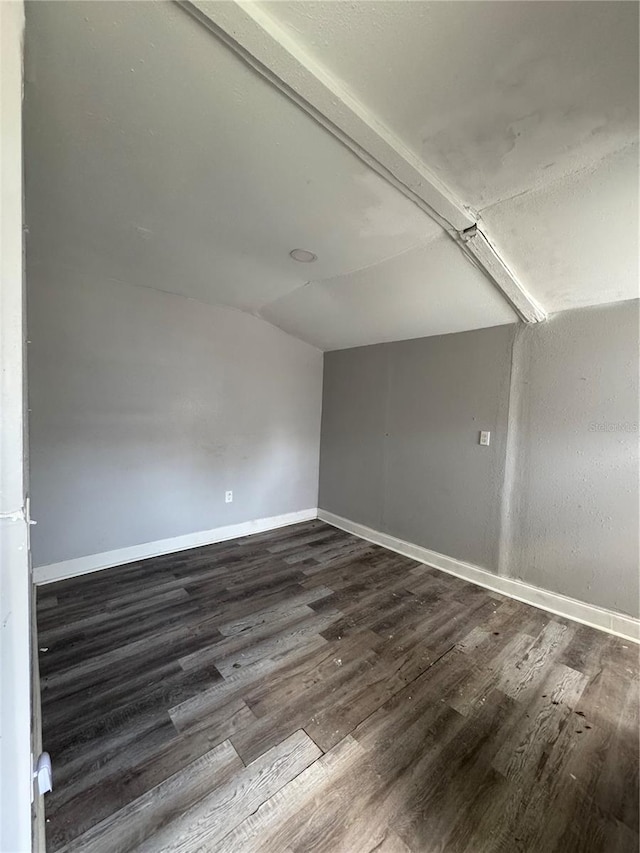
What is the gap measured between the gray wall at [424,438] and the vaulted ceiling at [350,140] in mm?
659

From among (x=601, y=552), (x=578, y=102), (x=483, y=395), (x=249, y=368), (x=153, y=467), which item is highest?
(x=578, y=102)

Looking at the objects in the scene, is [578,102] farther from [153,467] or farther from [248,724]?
[153,467]

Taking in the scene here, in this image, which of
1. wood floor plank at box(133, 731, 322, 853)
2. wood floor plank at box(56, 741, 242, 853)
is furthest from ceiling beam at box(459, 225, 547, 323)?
wood floor plank at box(56, 741, 242, 853)

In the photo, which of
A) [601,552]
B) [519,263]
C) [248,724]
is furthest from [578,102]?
[248,724]

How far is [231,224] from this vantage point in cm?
180

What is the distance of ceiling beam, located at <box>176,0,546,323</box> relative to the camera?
0.92 meters

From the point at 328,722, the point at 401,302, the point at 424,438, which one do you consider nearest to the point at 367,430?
the point at 424,438

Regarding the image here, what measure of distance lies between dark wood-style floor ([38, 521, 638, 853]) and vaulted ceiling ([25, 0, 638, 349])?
7.31ft

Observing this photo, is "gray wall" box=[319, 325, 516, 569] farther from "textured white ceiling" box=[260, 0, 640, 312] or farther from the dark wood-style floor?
"textured white ceiling" box=[260, 0, 640, 312]

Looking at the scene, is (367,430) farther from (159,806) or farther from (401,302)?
(159,806)

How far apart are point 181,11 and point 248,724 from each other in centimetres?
249

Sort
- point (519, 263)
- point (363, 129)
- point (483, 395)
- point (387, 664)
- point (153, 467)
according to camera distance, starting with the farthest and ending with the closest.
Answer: point (153, 467) → point (483, 395) → point (519, 263) → point (387, 664) → point (363, 129)

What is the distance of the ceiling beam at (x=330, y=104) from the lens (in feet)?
3.01

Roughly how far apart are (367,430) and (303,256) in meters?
1.92
